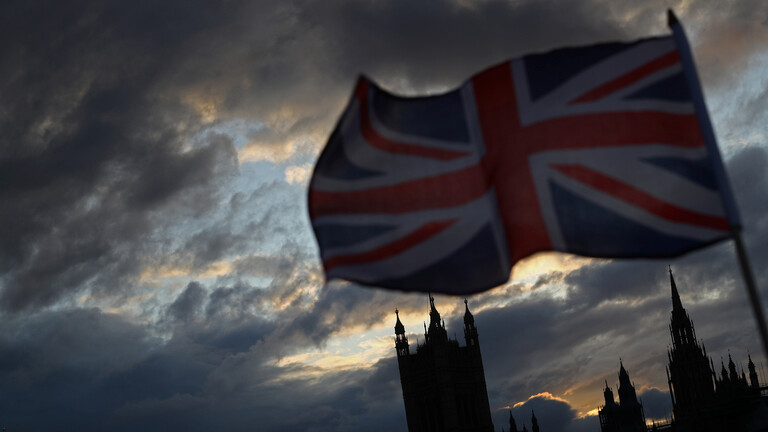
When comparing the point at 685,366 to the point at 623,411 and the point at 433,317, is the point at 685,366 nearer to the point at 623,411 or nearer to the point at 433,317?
the point at 623,411

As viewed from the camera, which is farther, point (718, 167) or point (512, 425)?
point (512, 425)

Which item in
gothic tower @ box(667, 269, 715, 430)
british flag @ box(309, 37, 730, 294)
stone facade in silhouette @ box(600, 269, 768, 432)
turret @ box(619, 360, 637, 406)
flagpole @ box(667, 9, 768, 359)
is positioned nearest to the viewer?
flagpole @ box(667, 9, 768, 359)

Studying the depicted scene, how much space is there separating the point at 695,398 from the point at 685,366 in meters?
5.45

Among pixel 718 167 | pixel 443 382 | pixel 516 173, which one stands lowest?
pixel 718 167

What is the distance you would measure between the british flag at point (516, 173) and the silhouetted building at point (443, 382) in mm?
98993

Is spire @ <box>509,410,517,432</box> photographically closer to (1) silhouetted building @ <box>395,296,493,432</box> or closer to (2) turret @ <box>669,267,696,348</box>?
(1) silhouetted building @ <box>395,296,493,432</box>

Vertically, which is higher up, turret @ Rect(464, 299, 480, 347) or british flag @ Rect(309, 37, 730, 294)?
turret @ Rect(464, 299, 480, 347)

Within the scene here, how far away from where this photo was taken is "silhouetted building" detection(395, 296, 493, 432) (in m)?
109

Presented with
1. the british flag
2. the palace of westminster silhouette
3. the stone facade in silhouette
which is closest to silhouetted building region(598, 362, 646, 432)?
the stone facade in silhouette

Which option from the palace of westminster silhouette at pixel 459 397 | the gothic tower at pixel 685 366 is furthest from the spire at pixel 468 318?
the gothic tower at pixel 685 366

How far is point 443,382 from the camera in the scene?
10875cm

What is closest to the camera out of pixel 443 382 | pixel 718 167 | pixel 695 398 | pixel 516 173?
pixel 718 167

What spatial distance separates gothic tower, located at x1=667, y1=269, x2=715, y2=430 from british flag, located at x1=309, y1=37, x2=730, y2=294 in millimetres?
130206

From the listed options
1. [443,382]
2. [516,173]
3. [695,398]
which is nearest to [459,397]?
[443,382]
